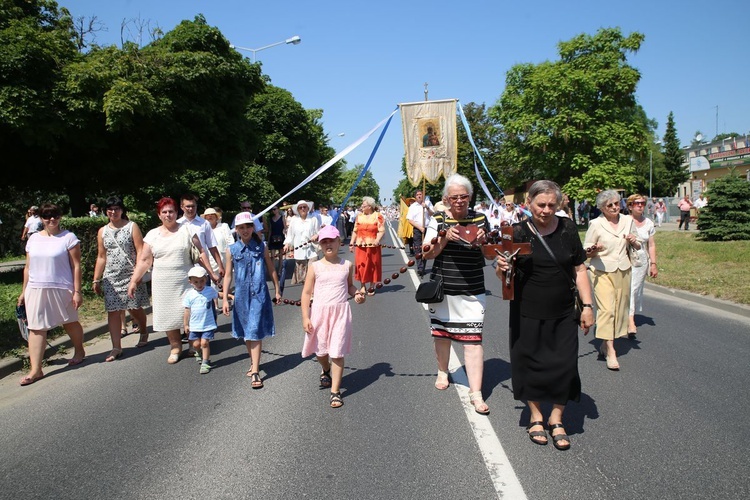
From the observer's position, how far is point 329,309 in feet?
16.0

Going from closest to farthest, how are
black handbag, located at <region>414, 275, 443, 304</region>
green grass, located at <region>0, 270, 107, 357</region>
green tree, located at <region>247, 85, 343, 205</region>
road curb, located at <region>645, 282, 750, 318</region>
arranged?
black handbag, located at <region>414, 275, 443, 304</region> → green grass, located at <region>0, 270, 107, 357</region> → road curb, located at <region>645, 282, 750, 318</region> → green tree, located at <region>247, 85, 343, 205</region>

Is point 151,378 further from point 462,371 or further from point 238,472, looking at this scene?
point 462,371

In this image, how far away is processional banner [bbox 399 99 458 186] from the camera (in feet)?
38.0

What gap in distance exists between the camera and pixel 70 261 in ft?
19.9

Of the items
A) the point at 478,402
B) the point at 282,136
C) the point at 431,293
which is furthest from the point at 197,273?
the point at 282,136

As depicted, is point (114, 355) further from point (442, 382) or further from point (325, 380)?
point (442, 382)

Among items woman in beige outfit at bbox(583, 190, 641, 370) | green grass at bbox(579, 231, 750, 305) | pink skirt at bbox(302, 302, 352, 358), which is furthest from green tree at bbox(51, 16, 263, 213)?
green grass at bbox(579, 231, 750, 305)

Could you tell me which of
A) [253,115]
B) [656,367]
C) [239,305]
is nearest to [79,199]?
[239,305]

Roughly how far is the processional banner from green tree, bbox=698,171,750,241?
1117cm

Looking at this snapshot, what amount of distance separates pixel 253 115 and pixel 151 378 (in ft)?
103

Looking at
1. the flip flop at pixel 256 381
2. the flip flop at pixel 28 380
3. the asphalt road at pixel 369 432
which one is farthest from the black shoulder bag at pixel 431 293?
the flip flop at pixel 28 380

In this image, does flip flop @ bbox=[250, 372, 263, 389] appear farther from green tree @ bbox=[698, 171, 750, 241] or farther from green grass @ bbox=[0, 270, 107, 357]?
green tree @ bbox=[698, 171, 750, 241]

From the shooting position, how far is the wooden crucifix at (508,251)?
3.87 metres

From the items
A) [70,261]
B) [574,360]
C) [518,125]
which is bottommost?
[574,360]
